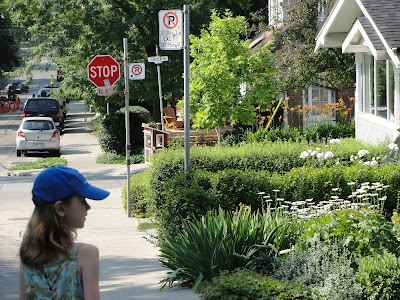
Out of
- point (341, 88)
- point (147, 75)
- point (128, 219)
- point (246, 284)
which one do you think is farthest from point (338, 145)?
point (147, 75)

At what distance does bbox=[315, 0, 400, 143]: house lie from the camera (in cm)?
1188

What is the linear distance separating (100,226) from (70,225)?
9629 millimetres

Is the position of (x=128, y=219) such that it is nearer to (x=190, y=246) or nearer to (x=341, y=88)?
(x=190, y=246)

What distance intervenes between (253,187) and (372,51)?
13.7 feet

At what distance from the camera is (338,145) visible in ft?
41.6

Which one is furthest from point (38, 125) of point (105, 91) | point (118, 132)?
point (105, 91)

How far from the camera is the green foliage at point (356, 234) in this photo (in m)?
6.60

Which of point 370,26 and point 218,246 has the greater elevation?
point 370,26

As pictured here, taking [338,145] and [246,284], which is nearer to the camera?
[246,284]

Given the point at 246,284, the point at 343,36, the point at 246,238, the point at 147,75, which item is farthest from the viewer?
the point at 147,75

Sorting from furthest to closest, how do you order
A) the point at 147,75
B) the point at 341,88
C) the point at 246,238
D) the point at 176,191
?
the point at 147,75, the point at 341,88, the point at 176,191, the point at 246,238

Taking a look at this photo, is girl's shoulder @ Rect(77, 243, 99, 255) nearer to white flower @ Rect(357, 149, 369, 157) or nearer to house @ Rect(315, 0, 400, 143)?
house @ Rect(315, 0, 400, 143)

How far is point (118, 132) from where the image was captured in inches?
1020

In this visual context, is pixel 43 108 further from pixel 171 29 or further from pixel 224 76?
pixel 171 29
